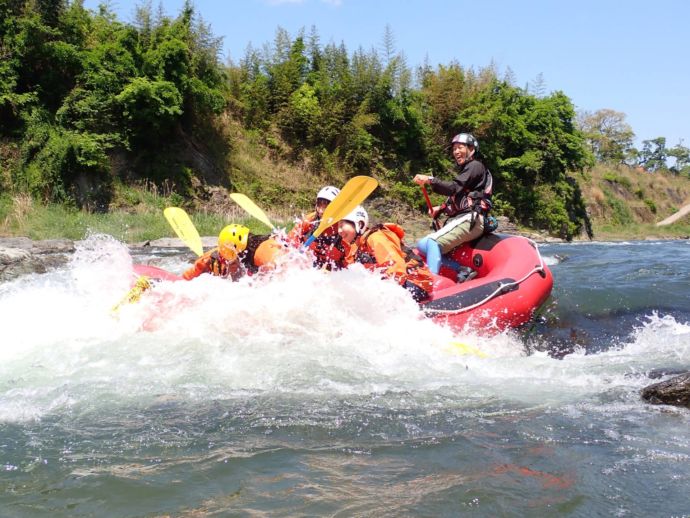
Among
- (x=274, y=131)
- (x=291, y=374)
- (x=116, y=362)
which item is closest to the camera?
(x=291, y=374)

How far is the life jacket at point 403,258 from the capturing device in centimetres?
570

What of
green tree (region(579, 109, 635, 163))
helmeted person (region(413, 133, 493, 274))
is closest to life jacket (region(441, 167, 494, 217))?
helmeted person (region(413, 133, 493, 274))

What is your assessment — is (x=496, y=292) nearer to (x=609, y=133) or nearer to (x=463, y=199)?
(x=463, y=199)

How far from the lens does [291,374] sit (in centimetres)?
427

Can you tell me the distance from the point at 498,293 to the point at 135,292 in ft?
9.84

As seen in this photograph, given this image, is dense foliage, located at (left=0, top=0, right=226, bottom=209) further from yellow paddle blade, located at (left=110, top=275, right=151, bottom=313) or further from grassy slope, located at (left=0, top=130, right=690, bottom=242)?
yellow paddle blade, located at (left=110, top=275, right=151, bottom=313)

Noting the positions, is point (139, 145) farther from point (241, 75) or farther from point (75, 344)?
point (75, 344)

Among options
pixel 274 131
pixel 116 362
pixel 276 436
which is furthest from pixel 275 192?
pixel 276 436

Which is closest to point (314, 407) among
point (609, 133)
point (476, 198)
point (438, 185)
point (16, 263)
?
point (438, 185)

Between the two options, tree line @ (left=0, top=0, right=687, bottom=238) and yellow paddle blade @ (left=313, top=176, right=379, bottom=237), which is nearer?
yellow paddle blade @ (left=313, top=176, right=379, bottom=237)

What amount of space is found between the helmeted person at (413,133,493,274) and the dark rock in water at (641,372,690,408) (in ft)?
9.93

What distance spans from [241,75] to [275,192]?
4781mm

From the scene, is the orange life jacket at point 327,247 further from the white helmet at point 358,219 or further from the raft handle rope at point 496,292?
the raft handle rope at point 496,292

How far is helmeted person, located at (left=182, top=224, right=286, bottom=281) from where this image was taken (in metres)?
5.79
